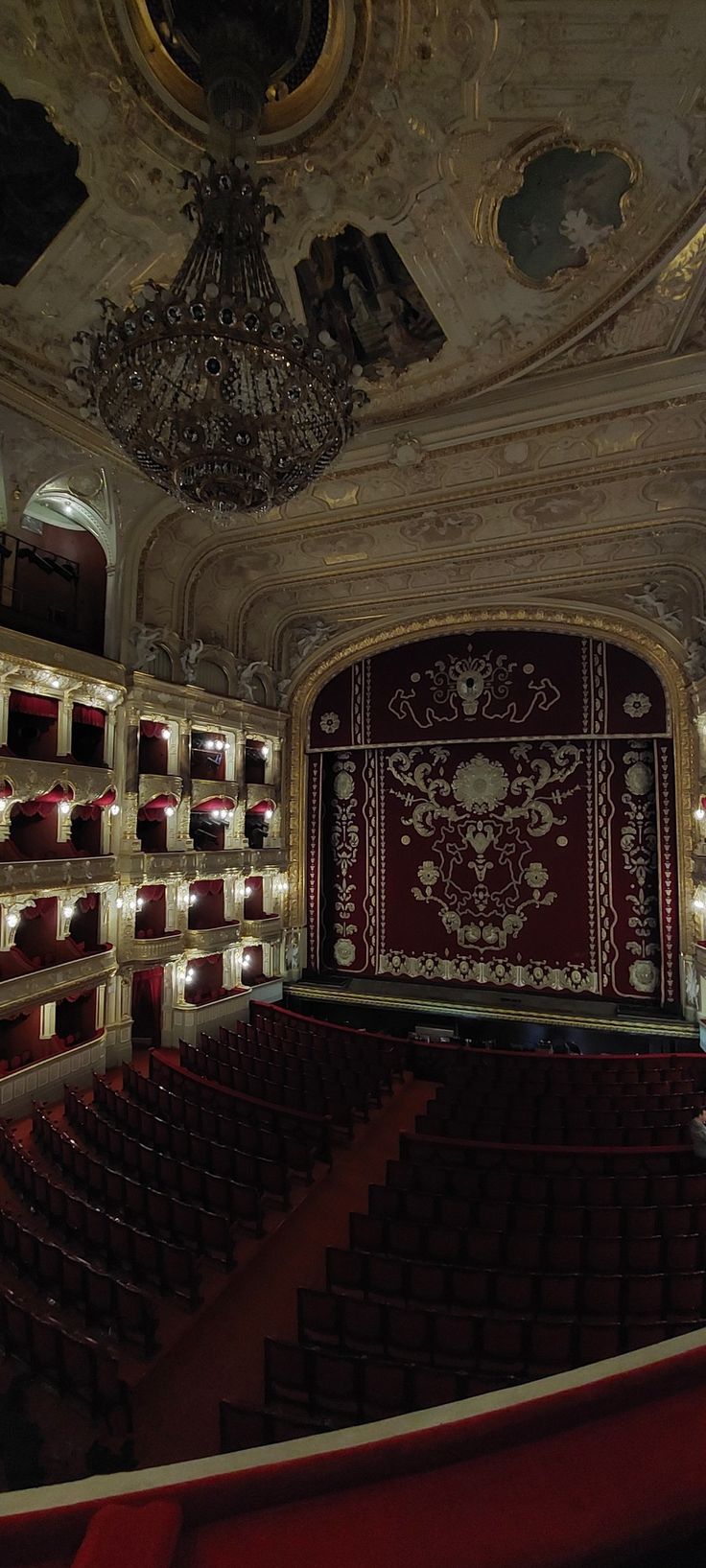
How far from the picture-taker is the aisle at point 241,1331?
4.18 metres

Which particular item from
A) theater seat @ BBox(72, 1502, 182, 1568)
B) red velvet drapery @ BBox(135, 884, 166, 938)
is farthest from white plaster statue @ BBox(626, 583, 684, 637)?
theater seat @ BBox(72, 1502, 182, 1568)

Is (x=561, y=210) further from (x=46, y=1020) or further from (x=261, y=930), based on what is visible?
(x=261, y=930)

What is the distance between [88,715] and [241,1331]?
337 inches

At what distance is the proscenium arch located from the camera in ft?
40.9

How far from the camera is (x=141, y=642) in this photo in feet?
36.5

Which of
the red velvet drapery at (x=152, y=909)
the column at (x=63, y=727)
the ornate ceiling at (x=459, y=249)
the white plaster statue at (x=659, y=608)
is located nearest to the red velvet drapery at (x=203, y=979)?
the red velvet drapery at (x=152, y=909)

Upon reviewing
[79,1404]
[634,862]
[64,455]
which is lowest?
[79,1404]

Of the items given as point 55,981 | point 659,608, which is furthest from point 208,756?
point 659,608

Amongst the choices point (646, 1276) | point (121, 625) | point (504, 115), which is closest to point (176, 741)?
point (121, 625)

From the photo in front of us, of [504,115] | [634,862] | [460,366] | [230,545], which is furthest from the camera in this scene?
[634,862]

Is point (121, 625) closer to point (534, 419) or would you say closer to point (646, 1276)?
point (534, 419)

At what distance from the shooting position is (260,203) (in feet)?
15.0

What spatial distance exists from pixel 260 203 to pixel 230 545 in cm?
751

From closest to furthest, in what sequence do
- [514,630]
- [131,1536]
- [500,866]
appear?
[131,1536]
[514,630]
[500,866]
